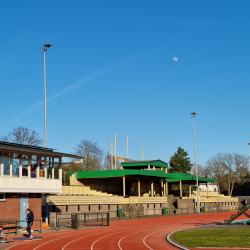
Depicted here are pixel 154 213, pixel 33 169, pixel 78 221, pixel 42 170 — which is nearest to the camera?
pixel 33 169

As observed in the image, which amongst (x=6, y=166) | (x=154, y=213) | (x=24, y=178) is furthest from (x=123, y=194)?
(x=6, y=166)

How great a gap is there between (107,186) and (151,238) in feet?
120

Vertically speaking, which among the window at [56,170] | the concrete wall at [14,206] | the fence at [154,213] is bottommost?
A: the fence at [154,213]

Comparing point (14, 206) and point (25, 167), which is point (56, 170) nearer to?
point (25, 167)

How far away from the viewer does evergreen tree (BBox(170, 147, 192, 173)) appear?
105125mm

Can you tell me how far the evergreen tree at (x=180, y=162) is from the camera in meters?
105

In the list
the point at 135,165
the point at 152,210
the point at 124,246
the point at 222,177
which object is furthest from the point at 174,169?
the point at 124,246

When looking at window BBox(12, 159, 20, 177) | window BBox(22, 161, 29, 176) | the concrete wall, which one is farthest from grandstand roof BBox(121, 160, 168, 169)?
window BBox(12, 159, 20, 177)

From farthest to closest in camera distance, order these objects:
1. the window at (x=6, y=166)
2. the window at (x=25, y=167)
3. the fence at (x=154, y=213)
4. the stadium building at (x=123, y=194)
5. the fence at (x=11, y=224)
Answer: the fence at (x=154, y=213) < the stadium building at (x=123, y=194) < the window at (x=25, y=167) < the window at (x=6, y=166) < the fence at (x=11, y=224)

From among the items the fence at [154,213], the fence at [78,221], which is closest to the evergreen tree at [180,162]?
the fence at [154,213]

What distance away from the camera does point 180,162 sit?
10619 centimetres

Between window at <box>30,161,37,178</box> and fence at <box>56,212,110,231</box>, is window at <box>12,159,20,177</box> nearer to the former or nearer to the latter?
window at <box>30,161,37,178</box>

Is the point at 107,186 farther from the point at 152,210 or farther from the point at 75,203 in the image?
the point at 75,203

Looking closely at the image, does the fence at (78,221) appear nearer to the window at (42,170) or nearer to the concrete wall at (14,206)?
the concrete wall at (14,206)
